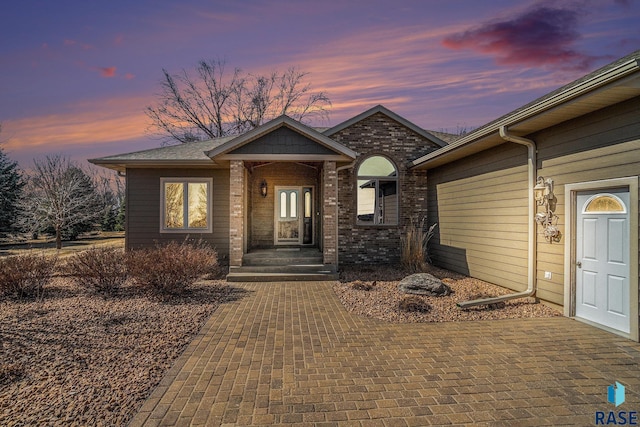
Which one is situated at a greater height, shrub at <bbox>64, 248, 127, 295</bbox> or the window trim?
the window trim

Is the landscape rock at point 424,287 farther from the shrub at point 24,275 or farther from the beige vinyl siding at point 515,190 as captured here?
the shrub at point 24,275

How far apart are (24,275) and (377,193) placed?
909 centimetres

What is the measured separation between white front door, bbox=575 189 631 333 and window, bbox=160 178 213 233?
9294 mm

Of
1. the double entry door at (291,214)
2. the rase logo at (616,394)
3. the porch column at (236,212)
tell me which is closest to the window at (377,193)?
the double entry door at (291,214)

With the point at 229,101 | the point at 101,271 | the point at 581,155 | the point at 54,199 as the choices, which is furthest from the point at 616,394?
the point at 229,101

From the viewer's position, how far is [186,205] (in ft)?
34.6

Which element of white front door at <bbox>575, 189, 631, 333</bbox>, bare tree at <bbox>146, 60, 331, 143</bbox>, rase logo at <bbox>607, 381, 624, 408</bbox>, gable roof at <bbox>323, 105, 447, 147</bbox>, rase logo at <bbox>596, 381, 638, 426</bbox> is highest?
bare tree at <bbox>146, 60, 331, 143</bbox>

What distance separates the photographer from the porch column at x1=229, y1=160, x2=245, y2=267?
28.4 ft

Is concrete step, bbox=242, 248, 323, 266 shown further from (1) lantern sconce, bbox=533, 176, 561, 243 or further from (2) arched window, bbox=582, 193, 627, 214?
(2) arched window, bbox=582, 193, 627, 214

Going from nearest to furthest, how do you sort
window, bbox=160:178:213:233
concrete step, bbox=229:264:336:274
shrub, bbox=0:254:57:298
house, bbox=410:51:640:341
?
house, bbox=410:51:640:341
shrub, bbox=0:254:57:298
concrete step, bbox=229:264:336:274
window, bbox=160:178:213:233

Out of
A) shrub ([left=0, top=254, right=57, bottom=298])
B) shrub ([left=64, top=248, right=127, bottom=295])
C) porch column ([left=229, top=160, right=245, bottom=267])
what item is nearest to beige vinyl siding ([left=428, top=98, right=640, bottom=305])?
porch column ([left=229, top=160, right=245, bottom=267])

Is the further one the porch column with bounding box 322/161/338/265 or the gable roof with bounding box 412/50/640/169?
the porch column with bounding box 322/161/338/265

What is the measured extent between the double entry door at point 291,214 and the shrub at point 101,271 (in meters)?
5.38

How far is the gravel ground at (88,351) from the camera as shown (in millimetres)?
2771
